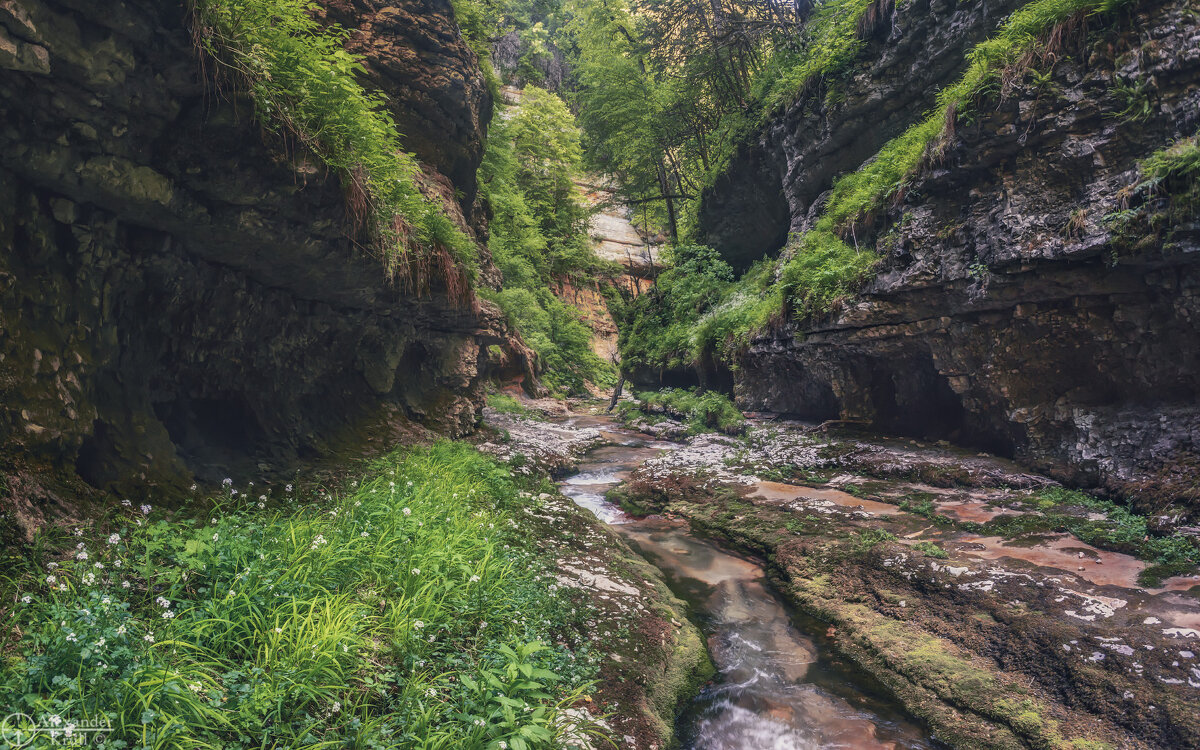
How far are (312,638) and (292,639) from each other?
0.11m

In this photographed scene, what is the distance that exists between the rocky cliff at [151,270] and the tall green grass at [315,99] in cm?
18

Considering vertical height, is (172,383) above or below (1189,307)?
below

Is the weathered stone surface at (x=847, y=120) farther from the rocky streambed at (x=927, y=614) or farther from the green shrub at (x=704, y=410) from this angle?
the rocky streambed at (x=927, y=614)

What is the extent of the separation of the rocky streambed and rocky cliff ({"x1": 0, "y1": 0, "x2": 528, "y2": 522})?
5031 millimetres

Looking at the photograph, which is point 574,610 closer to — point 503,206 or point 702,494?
point 702,494

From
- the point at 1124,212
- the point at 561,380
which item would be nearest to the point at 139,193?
the point at 1124,212

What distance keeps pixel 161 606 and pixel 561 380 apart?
2791cm

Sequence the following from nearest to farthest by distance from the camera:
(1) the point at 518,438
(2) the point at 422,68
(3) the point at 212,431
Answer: (3) the point at 212,431 < (2) the point at 422,68 < (1) the point at 518,438

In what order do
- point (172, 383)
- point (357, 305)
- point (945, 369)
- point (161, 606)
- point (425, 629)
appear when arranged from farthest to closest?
point (945, 369), point (357, 305), point (172, 383), point (425, 629), point (161, 606)

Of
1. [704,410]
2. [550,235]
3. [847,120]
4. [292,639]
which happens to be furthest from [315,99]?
[550,235]

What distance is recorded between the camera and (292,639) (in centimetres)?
295

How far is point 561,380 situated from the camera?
101ft

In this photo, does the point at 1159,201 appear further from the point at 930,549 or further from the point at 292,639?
the point at 292,639

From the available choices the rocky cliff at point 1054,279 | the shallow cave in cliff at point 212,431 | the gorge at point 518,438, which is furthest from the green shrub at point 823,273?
the shallow cave in cliff at point 212,431
